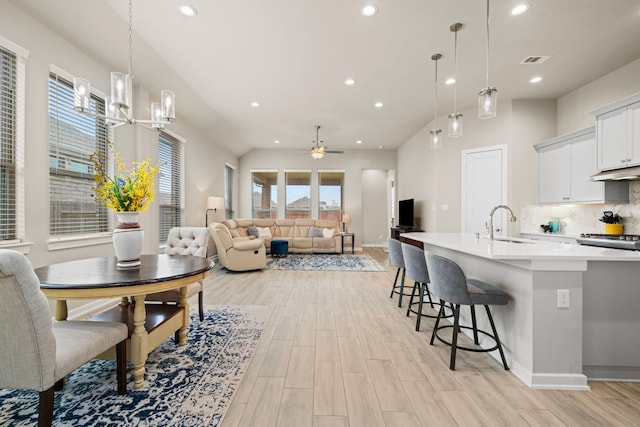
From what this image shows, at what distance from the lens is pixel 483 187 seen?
5.09 metres

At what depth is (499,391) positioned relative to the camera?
1.77 metres

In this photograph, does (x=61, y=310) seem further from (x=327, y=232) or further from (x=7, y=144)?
(x=327, y=232)

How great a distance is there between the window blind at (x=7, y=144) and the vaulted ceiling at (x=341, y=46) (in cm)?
58

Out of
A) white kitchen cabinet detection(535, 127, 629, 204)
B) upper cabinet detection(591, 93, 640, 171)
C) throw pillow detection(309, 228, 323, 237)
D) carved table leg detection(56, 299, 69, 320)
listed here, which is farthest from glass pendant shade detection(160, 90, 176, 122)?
throw pillow detection(309, 228, 323, 237)

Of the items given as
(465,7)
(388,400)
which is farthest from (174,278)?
(465,7)

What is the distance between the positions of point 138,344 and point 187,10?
9.42 ft

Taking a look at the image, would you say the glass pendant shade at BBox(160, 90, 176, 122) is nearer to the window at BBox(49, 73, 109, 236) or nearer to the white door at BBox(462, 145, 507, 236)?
the window at BBox(49, 73, 109, 236)

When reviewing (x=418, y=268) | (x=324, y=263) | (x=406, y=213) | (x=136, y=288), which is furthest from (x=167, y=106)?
(x=406, y=213)

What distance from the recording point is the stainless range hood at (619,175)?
307cm

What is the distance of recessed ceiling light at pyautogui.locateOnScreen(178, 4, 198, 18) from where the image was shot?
252 cm

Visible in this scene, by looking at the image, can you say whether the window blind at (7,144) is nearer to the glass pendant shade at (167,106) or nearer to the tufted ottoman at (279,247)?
the glass pendant shade at (167,106)

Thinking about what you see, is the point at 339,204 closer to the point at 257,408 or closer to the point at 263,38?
the point at 263,38

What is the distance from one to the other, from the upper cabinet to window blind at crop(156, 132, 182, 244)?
6261 mm

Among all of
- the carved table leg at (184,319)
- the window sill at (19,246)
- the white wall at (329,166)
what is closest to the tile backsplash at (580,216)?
the white wall at (329,166)
